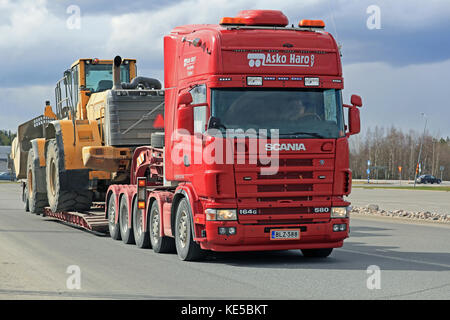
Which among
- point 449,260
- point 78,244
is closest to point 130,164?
point 78,244

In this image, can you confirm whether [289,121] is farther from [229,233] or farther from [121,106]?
[121,106]

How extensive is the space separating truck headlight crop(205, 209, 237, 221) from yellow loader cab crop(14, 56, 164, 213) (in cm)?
576

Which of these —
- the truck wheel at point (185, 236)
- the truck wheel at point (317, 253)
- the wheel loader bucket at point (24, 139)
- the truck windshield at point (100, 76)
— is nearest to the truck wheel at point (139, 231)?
the truck wheel at point (185, 236)

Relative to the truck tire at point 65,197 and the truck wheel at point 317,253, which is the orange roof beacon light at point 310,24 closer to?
the truck wheel at point 317,253

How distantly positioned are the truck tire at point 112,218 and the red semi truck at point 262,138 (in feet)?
13.7

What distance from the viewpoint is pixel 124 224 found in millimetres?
15844

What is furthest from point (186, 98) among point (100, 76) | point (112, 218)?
point (100, 76)

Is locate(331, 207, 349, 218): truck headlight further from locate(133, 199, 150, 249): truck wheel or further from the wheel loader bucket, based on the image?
the wheel loader bucket

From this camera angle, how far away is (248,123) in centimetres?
1123

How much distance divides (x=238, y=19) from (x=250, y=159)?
7.97 ft

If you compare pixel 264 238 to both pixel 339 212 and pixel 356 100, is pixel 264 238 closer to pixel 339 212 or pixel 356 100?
pixel 339 212

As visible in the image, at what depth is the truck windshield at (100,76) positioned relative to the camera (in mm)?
20391

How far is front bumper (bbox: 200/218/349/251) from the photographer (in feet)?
37.1

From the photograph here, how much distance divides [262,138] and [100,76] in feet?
34.1
